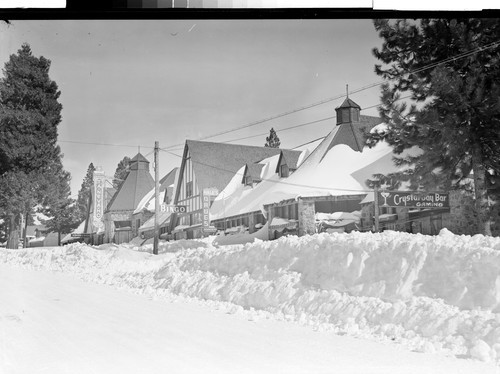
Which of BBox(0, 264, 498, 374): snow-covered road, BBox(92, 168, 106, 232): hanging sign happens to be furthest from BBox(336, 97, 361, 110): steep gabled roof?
BBox(92, 168, 106, 232): hanging sign

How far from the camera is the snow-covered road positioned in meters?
2.81

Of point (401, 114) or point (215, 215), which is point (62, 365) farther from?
point (401, 114)

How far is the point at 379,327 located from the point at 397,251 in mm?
692

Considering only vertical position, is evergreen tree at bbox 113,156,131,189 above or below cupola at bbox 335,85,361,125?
below

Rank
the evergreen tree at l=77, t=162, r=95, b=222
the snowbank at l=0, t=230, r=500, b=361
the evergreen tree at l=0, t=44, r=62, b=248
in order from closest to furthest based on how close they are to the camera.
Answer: the snowbank at l=0, t=230, r=500, b=361, the evergreen tree at l=0, t=44, r=62, b=248, the evergreen tree at l=77, t=162, r=95, b=222

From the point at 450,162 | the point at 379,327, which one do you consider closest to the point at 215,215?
the point at 379,327

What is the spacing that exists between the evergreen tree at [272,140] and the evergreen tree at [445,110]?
0.82 meters

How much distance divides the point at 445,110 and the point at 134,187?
276 cm

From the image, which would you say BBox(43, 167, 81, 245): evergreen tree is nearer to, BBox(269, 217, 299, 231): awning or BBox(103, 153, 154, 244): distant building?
BBox(103, 153, 154, 244): distant building

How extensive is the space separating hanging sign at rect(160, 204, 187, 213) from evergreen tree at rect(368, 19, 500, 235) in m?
1.75

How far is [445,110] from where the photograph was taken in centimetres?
405

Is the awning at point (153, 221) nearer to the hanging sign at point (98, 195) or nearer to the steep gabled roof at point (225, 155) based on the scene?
the hanging sign at point (98, 195)

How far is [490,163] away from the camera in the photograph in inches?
157

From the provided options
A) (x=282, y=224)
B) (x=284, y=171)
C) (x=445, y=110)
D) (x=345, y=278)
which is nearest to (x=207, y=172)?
(x=284, y=171)
